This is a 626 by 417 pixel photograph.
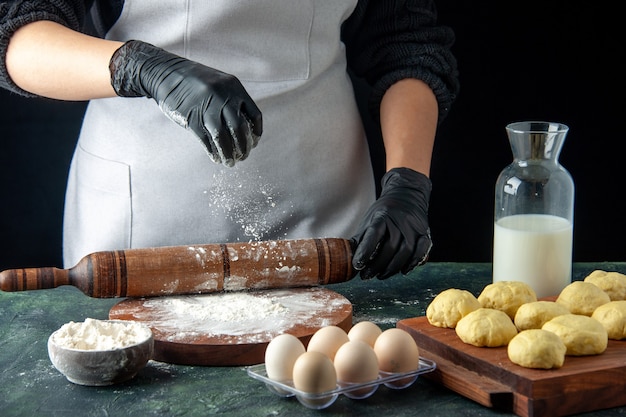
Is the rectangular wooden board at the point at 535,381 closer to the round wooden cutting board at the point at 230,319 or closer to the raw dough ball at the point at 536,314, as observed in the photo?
the raw dough ball at the point at 536,314

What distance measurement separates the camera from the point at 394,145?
2309 mm

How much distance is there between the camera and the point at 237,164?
7.23 ft

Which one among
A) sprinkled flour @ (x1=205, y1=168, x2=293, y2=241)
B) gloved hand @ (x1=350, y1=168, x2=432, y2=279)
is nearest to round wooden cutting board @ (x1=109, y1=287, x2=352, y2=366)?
gloved hand @ (x1=350, y1=168, x2=432, y2=279)

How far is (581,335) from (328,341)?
40cm

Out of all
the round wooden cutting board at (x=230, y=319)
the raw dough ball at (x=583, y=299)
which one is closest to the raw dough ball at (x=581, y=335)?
the raw dough ball at (x=583, y=299)

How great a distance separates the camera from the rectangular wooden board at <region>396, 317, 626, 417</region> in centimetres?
126

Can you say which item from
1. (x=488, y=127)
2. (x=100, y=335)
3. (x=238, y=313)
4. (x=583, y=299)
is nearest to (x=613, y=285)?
(x=583, y=299)

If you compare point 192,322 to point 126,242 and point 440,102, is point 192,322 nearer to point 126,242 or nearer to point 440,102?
point 126,242

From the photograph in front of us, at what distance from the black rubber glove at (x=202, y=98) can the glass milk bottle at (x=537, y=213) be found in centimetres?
54

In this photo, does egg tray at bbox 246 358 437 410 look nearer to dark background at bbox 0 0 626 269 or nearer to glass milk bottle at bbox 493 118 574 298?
glass milk bottle at bbox 493 118 574 298

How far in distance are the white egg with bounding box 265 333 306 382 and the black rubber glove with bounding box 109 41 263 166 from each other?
560 millimetres

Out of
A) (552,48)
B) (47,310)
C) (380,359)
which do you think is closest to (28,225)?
(47,310)

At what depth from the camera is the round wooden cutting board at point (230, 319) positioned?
152cm

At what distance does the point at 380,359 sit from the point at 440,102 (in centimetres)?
130
